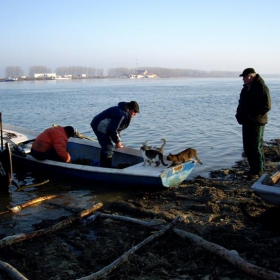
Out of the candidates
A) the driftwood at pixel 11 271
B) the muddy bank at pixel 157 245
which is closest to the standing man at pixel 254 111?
the muddy bank at pixel 157 245

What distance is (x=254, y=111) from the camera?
7609 mm

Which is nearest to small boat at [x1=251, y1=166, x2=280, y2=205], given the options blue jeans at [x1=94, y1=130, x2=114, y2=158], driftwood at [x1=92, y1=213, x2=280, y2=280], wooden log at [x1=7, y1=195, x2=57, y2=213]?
driftwood at [x1=92, y1=213, x2=280, y2=280]

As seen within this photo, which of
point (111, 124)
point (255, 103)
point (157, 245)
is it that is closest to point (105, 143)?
point (111, 124)

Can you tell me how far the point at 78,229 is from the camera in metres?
5.75

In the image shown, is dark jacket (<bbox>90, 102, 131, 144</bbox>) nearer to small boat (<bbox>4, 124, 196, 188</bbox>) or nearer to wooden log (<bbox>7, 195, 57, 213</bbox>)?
small boat (<bbox>4, 124, 196, 188</bbox>)

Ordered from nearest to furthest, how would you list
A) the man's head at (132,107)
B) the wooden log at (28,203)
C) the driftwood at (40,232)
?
the driftwood at (40,232) < the wooden log at (28,203) < the man's head at (132,107)

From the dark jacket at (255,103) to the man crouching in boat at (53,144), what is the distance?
3939mm

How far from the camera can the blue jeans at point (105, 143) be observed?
8344 millimetres

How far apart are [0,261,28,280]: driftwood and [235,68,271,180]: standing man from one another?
18.1 feet

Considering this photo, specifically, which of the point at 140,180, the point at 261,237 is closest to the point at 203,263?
the point at 261,237

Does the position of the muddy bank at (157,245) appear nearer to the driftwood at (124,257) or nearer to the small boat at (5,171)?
the driftwood at (124,257)

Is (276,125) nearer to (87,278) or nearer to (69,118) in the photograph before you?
(69,118)

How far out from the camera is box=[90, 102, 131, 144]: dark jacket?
7961mm

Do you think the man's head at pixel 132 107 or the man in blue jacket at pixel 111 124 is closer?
the man's head at pixel 132 107
